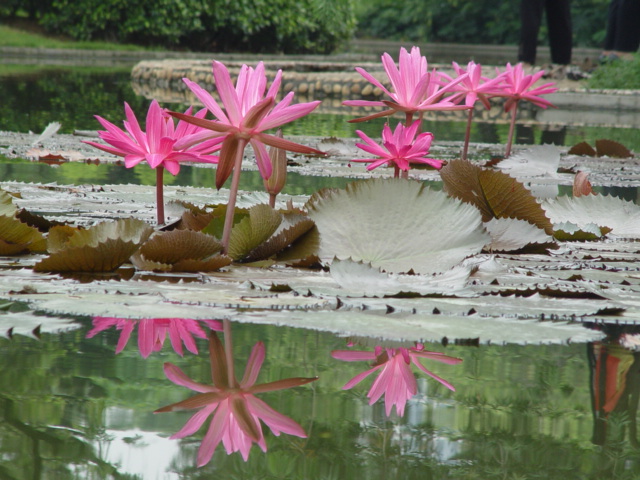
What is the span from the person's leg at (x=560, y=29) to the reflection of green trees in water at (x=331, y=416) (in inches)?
398

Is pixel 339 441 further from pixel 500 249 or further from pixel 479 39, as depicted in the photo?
pixel 479 39

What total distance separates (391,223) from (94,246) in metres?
0.50

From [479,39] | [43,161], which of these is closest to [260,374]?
[43,161]

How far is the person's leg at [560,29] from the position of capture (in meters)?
10.5

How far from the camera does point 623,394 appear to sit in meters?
0.94

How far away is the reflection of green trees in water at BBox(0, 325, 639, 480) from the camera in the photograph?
728mm

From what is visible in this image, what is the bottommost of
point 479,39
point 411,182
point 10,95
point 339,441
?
point 339,441

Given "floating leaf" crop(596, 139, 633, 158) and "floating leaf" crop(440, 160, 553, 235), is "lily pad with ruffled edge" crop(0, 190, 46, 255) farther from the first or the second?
"floating leaf" crop(596, 139, 633, 158)

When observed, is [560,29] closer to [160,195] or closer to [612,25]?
[612,25]

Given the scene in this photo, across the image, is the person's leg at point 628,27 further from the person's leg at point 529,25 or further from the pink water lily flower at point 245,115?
the pink water lily flower at point 245,115

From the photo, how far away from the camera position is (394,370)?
0.99 m

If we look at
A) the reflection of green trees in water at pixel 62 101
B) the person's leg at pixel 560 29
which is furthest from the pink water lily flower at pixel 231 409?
the person's leg at pixel 560 29

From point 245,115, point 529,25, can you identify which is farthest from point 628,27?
point 245,115

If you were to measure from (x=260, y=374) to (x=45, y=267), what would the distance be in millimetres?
533
